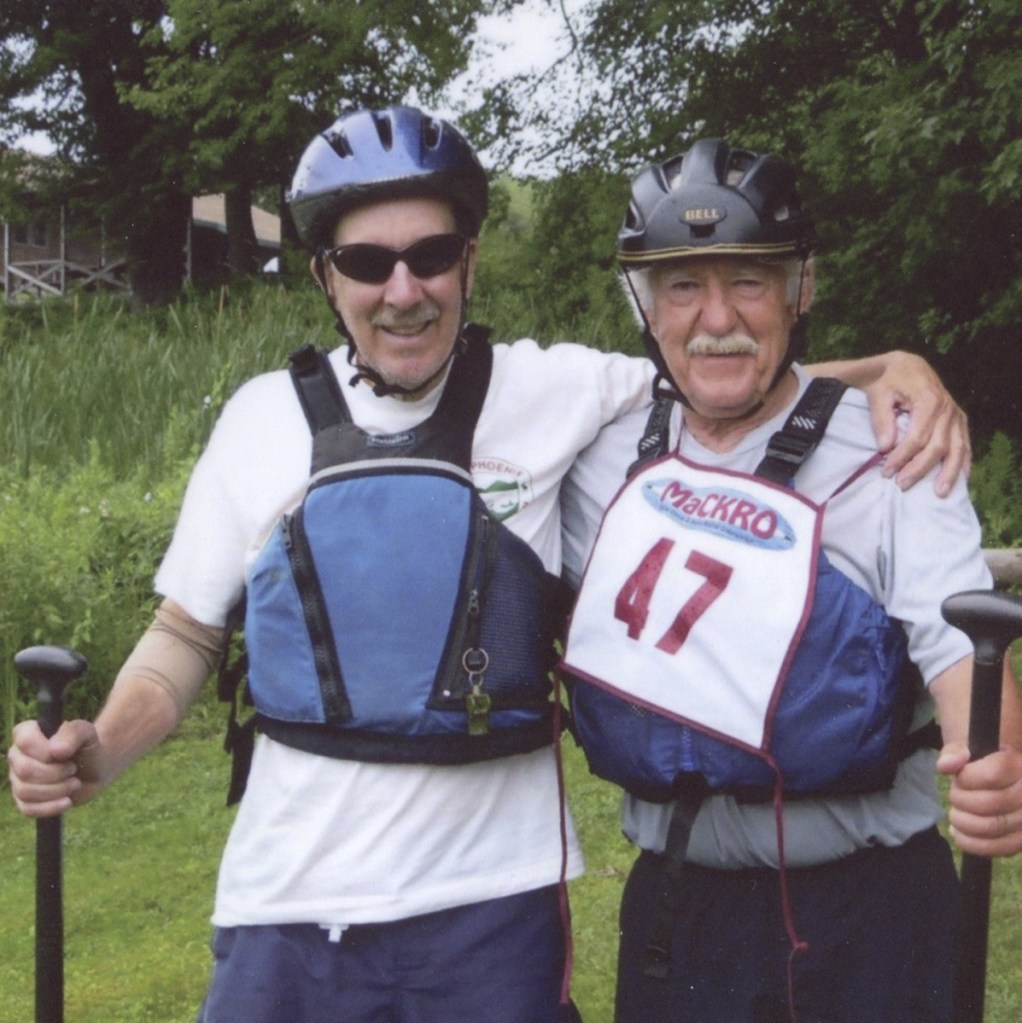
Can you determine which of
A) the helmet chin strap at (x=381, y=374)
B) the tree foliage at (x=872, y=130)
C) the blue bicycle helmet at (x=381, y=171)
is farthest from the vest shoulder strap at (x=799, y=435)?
the tree foliage at (x=872, y=130)

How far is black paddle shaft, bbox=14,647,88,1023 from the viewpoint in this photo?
7.72 ft

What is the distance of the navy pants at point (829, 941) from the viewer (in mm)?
2457

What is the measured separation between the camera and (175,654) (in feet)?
8.82

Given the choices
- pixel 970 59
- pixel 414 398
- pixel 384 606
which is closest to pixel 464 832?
pixel 384 606

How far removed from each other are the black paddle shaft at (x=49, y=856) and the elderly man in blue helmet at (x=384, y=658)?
0.06m

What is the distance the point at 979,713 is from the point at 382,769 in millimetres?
930

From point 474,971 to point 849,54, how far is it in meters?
10.7

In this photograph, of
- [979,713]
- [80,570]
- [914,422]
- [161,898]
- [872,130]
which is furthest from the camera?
[872,130]

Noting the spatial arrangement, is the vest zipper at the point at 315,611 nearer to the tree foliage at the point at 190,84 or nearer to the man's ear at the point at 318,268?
the man's ear at the point at 318,268

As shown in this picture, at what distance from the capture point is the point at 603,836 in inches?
217

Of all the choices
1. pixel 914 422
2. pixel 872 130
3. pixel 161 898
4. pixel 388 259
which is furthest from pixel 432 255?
pixel 872 130

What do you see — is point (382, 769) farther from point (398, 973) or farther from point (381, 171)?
point (381, 171)

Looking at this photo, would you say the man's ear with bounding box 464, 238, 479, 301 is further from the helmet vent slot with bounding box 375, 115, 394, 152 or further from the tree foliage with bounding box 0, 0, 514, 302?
the tree foliage with bounding box 0, 0, 514, 302

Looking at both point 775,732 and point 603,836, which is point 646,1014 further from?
point 603,836
